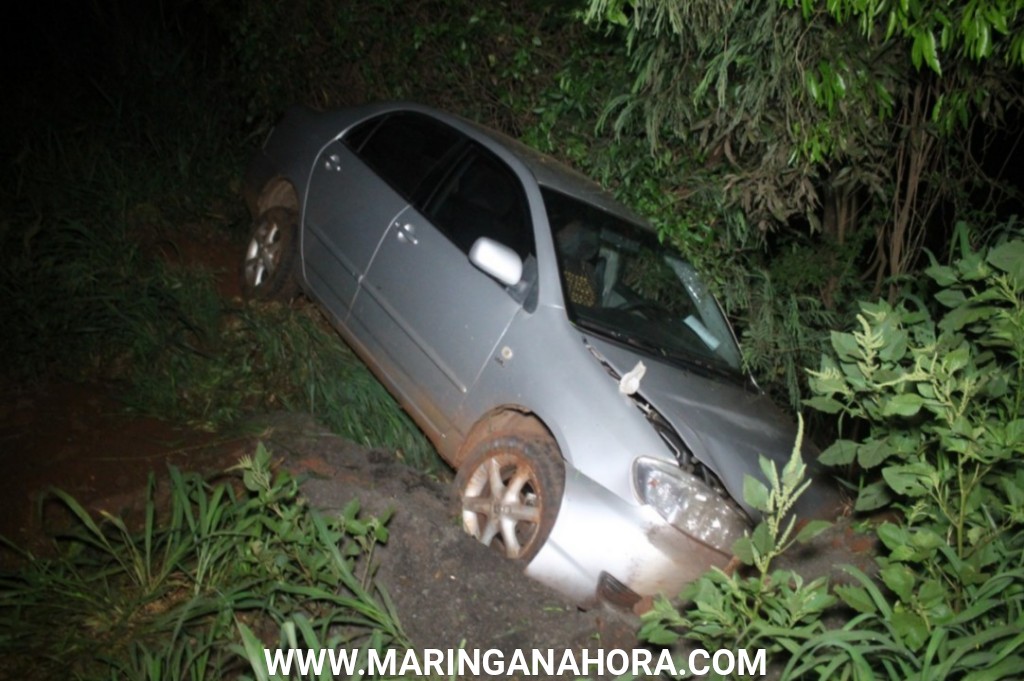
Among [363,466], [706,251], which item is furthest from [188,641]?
[706,251]

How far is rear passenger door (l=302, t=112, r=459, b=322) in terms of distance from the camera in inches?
199

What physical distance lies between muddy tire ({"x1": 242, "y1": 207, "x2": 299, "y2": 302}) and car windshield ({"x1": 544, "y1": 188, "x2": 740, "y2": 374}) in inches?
77.5

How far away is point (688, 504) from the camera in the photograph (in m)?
3.61

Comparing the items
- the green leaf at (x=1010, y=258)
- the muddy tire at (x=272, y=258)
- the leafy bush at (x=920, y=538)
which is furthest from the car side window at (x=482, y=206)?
the green leaf at (x=1010, y=258)

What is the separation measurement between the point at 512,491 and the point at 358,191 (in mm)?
2280

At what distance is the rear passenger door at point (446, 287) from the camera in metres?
4.37

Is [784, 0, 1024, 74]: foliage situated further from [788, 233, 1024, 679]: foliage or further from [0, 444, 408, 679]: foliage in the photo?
[0, 444, 408, 679]: foliage

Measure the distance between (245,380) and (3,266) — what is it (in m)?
1.67

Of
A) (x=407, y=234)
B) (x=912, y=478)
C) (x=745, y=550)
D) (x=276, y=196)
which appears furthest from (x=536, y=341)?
(x=276, y=196)

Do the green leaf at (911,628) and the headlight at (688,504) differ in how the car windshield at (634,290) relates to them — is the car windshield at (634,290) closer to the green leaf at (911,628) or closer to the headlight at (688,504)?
the headlight at (688,504)

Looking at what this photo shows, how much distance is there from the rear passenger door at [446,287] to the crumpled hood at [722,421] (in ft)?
2.10

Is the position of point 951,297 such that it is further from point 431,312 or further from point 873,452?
point 431,312

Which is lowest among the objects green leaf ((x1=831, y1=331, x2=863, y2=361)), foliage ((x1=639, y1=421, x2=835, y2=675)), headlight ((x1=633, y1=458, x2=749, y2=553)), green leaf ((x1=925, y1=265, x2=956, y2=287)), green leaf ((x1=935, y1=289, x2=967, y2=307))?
headlight ((x1=633, y1=458, x2=749, y2=553))

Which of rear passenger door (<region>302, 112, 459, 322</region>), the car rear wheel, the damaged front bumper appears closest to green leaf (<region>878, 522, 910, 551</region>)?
the damaged front bumper
